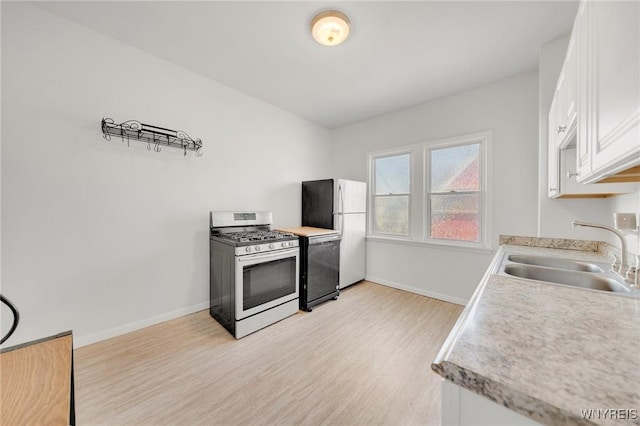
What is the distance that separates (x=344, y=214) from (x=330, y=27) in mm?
2214

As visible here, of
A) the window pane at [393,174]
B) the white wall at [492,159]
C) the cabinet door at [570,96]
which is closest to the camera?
the cabinet door at [570,96]

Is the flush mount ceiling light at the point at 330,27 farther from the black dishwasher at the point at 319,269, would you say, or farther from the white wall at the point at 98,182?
the black dishwasher at the point at 319,269

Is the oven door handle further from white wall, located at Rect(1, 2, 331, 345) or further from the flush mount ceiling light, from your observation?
the flush mount ceiling light

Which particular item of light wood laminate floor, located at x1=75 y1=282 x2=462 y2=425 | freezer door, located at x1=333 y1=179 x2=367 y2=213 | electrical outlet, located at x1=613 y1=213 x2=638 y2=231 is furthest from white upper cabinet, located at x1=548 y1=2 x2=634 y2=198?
freezer door, located at x1=333 y1=179 x2=367 y2=213

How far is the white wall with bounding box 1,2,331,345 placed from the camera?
1808 mm

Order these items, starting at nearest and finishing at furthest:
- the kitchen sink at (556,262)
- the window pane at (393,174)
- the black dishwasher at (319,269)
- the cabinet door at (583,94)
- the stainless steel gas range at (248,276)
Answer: the cabinet door at (583,94), the kitchen sink at (556,262), the stainless steel gas range at (248,276), the black dishwasher at (319,269), the window pane at (393,174)

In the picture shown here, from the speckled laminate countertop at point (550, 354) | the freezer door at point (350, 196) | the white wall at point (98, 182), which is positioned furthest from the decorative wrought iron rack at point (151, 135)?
the speckled laminate countertop at point (550, 354)

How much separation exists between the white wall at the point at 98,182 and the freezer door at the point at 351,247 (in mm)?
1583

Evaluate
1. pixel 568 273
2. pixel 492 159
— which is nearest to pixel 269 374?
pixel 568 273

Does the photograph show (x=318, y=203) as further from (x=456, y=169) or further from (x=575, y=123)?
(x=575, y=123)

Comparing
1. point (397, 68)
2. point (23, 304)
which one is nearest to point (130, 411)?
point (23, 304)

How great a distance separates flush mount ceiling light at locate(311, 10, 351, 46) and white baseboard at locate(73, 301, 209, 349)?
10.0 feet

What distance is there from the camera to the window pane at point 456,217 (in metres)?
3.05

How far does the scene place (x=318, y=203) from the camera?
12.3 ft
